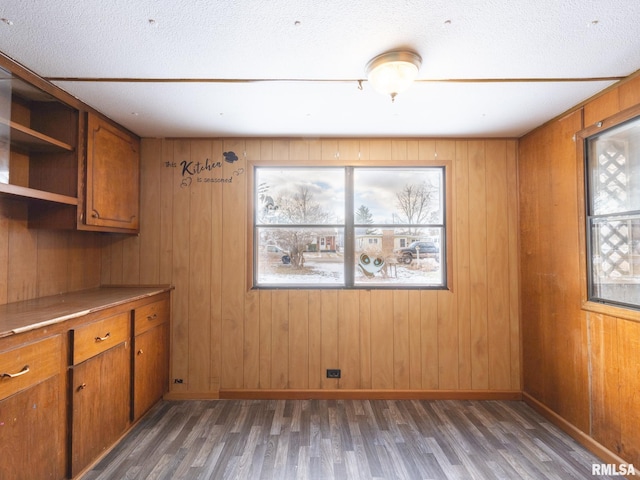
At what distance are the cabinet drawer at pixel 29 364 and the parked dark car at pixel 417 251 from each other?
2.70 metres

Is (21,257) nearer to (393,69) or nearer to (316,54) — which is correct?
(316,54)

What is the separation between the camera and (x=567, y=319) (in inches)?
101

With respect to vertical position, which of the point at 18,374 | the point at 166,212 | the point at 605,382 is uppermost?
the point at 166,212

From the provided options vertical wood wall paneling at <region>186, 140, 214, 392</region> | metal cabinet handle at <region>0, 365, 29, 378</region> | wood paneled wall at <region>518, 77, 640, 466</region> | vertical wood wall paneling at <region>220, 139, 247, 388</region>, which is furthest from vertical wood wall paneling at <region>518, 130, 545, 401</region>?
metal cabinet handle at <region>0, 365, 29, 378</region>

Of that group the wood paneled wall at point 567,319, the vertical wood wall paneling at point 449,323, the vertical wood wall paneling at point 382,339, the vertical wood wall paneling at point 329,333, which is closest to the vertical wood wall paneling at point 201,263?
the vertical wood wall paneling at point 329,333

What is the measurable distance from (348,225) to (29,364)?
2472mm

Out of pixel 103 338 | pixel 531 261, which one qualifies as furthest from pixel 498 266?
pixel 103 338

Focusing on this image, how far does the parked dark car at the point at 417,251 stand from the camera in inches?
128

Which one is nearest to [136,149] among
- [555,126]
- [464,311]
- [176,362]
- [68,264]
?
[68,264]

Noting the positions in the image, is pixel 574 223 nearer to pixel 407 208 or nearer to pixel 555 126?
pixel 555 126

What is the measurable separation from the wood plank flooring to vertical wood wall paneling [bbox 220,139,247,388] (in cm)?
35

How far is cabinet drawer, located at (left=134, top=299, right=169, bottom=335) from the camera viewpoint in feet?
8.52

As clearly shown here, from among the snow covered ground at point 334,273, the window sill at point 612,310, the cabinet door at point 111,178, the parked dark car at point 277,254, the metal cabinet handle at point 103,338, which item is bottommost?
the metal cabinet handle at point 103,338

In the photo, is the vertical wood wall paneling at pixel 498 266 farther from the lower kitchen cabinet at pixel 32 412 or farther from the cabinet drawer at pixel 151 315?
the lower kitchen cabinet at pixel 32 412
